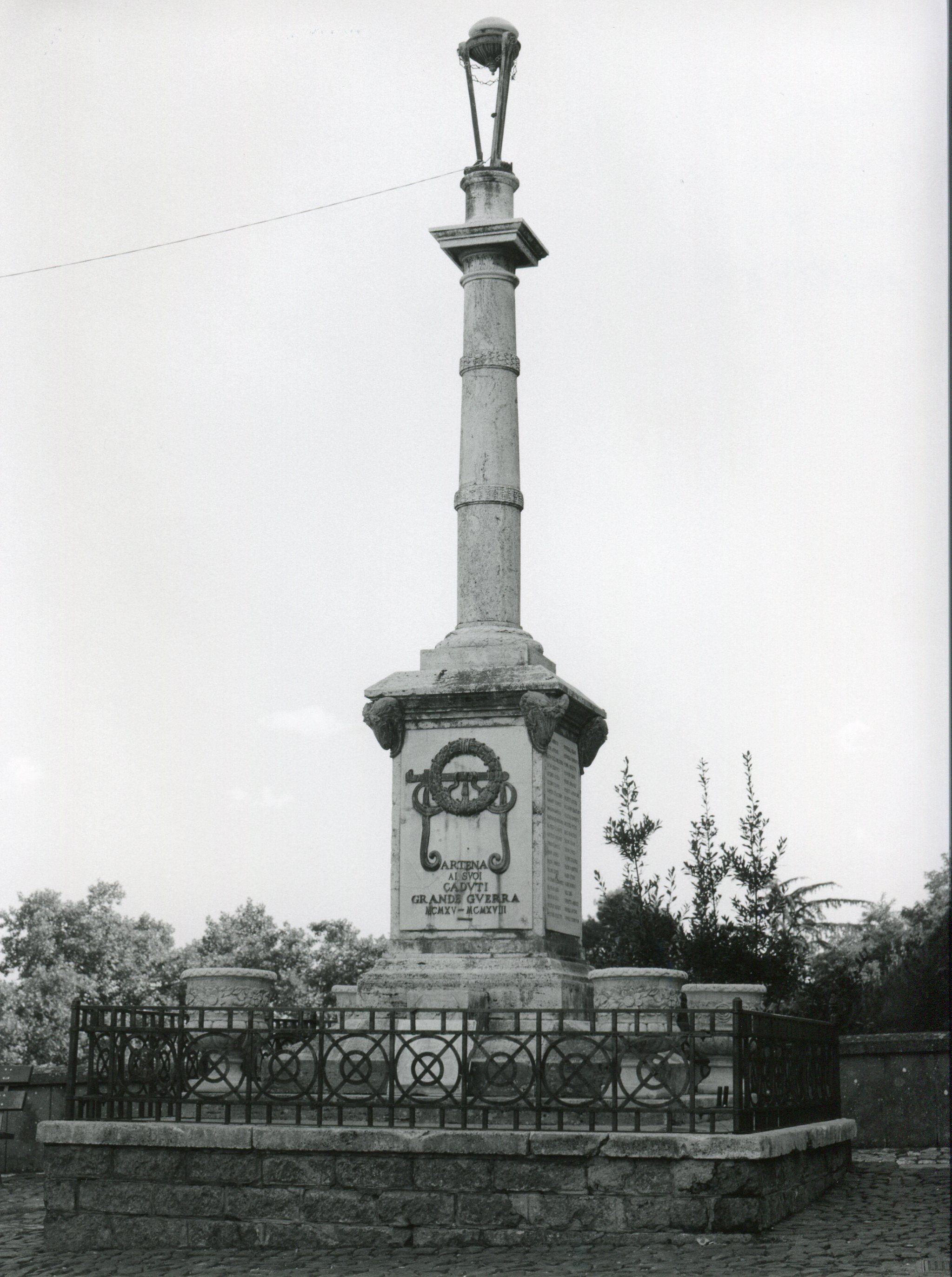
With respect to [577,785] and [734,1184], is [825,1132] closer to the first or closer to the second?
[734,1184]

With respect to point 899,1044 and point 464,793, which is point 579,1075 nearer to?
point 464,793

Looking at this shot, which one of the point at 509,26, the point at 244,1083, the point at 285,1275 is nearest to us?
the point at 285,1275

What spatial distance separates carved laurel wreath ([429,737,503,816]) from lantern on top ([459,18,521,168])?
5.50 meters

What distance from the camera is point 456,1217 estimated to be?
908 cm

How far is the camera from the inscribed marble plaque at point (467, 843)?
12.8 m

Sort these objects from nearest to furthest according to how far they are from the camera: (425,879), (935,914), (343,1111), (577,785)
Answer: (343,1111), (425,879), (577,785), (935,914)

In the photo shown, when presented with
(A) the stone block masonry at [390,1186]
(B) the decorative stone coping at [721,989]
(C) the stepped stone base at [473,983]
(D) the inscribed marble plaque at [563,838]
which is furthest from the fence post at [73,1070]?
(B) the decorative stone coping at [721,989]

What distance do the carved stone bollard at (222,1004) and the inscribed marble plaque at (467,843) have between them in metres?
1.42

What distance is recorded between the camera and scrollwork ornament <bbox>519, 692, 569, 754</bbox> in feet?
42.1

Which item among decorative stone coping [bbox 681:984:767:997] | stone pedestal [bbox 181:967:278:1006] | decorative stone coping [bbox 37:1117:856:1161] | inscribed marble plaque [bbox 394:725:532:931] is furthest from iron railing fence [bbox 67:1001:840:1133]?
inscribed marble plaque [bbox 394:725:532:931]

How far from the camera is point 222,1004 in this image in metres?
12.3

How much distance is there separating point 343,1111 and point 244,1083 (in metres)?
1.21

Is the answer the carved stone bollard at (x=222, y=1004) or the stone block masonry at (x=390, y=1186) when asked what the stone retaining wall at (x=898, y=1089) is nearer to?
the stone block masonry at (x=390, y=1186)

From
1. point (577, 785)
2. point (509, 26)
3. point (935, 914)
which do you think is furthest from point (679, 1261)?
point (935, 914)
